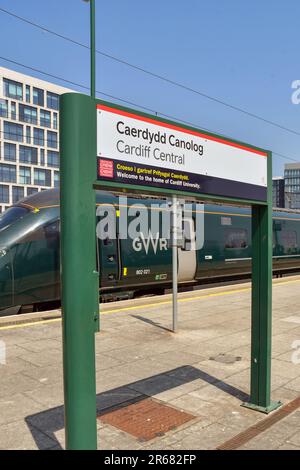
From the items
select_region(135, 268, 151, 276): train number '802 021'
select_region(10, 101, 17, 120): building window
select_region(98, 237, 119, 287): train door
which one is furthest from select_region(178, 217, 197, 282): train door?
select_region(10, 101, 17, 120): building window

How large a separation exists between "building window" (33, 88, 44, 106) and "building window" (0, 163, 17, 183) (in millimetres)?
11883

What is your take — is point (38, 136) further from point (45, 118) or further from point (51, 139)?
point (45, 118)

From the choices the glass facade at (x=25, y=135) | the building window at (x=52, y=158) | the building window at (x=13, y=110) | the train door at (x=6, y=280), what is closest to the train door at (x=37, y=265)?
the train door at (x=6, y=280)

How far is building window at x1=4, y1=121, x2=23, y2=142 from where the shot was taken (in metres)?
66.0

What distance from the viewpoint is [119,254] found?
1116 cm

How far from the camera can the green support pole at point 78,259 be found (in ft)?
9.48

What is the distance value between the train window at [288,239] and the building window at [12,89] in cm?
5711

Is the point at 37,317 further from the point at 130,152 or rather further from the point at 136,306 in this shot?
the point at 130,152

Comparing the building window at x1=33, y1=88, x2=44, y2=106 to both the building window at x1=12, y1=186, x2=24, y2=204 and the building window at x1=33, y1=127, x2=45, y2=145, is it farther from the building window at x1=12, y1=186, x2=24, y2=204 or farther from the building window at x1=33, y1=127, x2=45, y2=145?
the building window at x1=12, y1=186, x2=24, y2=204

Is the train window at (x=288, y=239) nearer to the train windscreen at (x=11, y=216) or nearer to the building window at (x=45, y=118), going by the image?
the train windscreen at (x=11, y=216)

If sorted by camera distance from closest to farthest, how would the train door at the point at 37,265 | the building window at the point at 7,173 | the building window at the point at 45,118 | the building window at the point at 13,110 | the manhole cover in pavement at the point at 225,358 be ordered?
the manhole cover in pavement at the point at 225,358, the train door at the point at 37,265, the building window at the point at 7,173, the building window at the point at 13,110, the building window at the point at 45,118

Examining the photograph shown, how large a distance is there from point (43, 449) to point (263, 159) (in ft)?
11.7

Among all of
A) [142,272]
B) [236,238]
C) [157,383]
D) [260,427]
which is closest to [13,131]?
[236,238]

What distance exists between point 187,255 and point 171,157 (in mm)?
10020
